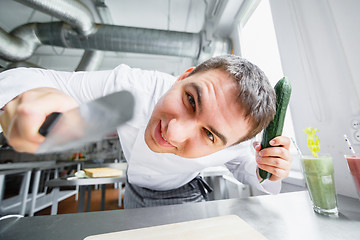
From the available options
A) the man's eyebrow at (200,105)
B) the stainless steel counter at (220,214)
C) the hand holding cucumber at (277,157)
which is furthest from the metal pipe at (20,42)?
the hand holding cucumber at (277,157)

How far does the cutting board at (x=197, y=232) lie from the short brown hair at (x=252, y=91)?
11.8 inches

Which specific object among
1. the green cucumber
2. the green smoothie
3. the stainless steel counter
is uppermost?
the green cucumber

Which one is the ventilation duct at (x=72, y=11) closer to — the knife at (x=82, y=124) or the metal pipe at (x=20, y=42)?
the metal pipe at (x=20, y=42)

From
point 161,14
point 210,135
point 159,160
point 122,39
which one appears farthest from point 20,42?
point 210,135

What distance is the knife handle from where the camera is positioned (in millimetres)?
170

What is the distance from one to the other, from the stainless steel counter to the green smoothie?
3 cm

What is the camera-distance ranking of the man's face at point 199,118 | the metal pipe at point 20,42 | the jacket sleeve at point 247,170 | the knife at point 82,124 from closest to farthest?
the knife at point 82,124 → the man's face at point 199,118 → the jacket sleeve at point 247,170 → the metal pipe at point 20,42

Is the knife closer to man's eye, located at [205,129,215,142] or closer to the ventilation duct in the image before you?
man's eye, located at [205,129,215,142]

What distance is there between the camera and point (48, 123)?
176 mm

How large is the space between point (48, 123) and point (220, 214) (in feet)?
1.67

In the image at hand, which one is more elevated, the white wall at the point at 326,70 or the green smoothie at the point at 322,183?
the white wall at the point at 326,70

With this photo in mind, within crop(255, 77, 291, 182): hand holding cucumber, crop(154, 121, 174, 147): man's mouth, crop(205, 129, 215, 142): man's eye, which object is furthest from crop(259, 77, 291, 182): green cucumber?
crop(154, 121, 174, 147): man's mouth

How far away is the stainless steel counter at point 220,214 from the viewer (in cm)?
40

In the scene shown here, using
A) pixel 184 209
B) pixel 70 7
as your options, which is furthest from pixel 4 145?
pixel 70 7
